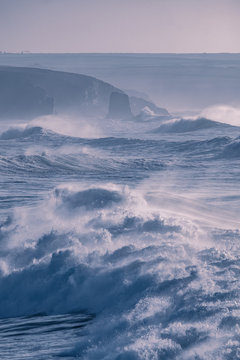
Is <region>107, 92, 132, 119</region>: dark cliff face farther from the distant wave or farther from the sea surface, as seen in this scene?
the sea surface

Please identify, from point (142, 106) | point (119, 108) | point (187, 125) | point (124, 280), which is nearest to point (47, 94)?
point (142, 106)

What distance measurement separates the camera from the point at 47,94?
82.4m

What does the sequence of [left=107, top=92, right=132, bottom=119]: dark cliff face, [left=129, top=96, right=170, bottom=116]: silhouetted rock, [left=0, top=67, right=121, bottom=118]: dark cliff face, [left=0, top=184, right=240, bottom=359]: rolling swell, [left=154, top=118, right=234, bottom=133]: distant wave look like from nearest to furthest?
[left=0, top=184, right=240, bottom=359]: rolling swell
[left=154, top=118, right=234, bottom=133]: distant wave
[left=107, top=92, right=132, bottom=119]: dark cliff face
[left=0, top=67, right=121, bottom=118]: dark cliff face
[left=129, top=96, right=170, bottom=116]: silhouetted rock

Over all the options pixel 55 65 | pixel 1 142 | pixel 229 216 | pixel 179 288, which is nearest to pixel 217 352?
pixel 179 288

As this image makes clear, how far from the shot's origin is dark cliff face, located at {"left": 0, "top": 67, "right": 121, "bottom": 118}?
74.6 meters

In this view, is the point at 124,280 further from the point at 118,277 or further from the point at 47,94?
the point at 47,94

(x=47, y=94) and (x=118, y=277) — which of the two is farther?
(x=47, y=94)

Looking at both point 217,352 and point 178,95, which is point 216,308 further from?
point 178,95

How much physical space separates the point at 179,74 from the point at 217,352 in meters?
136

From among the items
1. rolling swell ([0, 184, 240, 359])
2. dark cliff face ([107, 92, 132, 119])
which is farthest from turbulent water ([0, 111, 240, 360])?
dark cliff face ([107, 92, 132, 119])

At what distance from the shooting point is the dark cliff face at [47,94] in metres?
74.6

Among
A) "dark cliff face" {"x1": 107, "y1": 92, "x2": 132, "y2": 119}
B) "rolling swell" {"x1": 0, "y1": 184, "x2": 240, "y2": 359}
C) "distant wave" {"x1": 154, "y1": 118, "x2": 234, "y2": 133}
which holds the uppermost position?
"dark cliff face" {"x1": 107, "y1": 92, "x2": 132, "y2": 119}

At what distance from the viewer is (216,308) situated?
5969 millimetres

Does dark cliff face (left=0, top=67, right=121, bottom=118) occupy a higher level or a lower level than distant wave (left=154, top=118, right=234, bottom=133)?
higher
